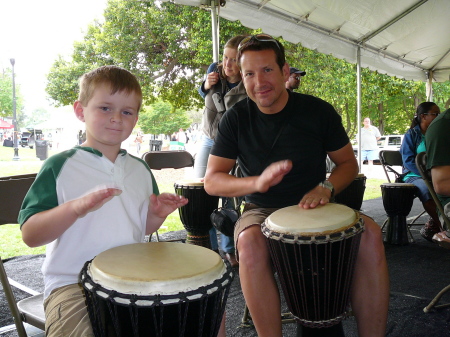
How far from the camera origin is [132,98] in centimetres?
164

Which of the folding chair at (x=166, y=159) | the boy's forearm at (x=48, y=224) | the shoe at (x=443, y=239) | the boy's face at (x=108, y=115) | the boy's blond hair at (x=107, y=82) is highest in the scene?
the boy's blond hair at (x=107, y=82)

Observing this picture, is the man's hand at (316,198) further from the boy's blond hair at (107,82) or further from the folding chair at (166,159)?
the folding chair at (166,159)

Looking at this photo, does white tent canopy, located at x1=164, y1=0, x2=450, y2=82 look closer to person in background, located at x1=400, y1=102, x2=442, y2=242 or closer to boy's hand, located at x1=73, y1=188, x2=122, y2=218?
person in background, located at x1=400, y1=102, x2=442, y2=242

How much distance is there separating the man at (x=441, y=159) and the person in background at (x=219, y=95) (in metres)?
1.47

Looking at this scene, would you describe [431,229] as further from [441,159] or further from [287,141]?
[287,141]

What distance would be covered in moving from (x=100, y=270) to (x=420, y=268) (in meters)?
3.45

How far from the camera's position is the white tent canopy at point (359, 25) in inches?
197

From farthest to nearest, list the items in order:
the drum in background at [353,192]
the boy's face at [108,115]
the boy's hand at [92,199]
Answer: the drum in background at [353,192]
the boy's face at [108,115]
the boy's hand at [92,199]

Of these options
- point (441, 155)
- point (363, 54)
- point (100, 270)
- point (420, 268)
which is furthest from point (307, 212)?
point (363, 54)

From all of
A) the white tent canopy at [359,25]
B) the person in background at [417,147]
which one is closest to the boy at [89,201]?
the white tent canopy at [359,25]

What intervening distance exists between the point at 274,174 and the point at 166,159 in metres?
2.64

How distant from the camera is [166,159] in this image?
4203mm

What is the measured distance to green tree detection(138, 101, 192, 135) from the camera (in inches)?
1174

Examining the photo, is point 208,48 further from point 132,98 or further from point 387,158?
point 132,98
